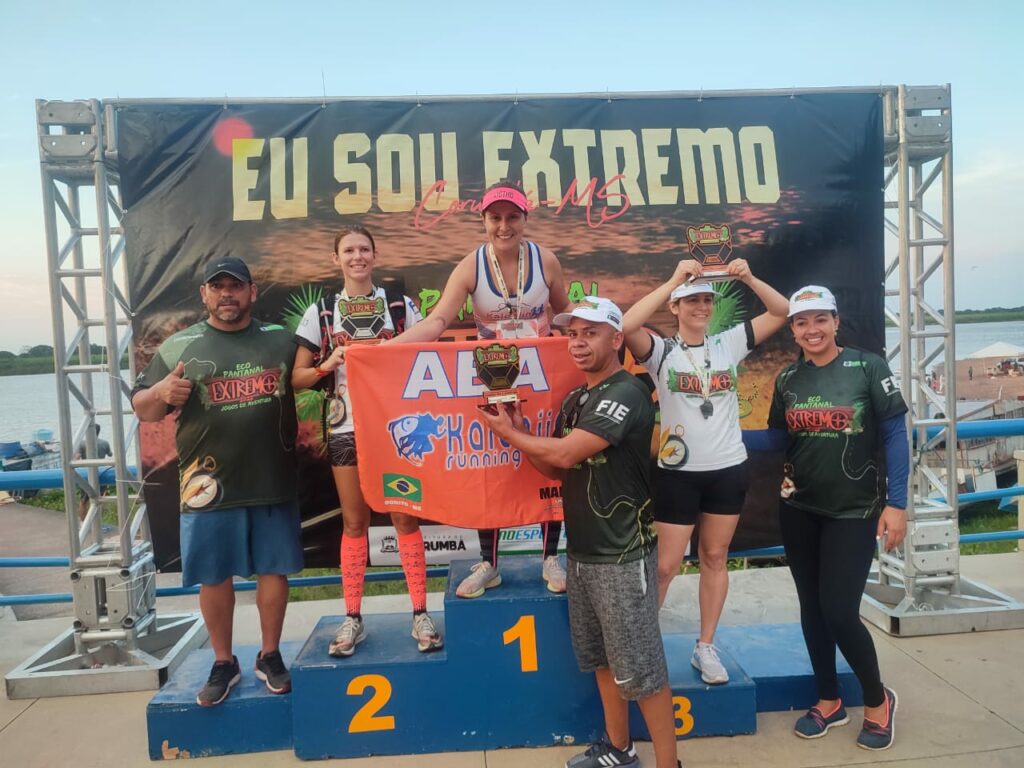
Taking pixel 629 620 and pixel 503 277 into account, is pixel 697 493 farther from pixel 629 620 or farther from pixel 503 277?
pixel 503 277

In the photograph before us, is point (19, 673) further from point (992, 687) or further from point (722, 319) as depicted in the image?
point (992, 687)

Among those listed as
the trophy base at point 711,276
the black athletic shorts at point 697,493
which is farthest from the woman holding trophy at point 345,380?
the trophy base at point 711,276

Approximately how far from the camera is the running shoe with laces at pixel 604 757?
9.00 feet

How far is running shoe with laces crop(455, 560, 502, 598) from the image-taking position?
304cm

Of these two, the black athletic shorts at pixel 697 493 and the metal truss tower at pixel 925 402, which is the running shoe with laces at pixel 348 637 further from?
the metal truss tower at pixel 925 402

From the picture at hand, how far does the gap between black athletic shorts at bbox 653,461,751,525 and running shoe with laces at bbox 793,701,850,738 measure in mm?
1003

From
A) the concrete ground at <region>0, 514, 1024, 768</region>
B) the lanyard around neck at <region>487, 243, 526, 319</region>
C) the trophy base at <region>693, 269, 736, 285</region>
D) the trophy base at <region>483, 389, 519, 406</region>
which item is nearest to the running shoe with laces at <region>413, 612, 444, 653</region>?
the concrete ground at <region>0, 514, 1024, 768</region>

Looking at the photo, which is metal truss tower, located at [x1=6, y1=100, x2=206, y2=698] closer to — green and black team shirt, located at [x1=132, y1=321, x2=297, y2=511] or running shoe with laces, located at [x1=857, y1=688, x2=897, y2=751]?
green and black team shirt, located at [x1=132, y1=321, x2=297, y2=511]

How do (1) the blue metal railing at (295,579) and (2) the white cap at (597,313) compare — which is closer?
(2) the white cap at (597,313)

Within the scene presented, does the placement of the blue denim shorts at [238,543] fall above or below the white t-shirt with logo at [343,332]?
below

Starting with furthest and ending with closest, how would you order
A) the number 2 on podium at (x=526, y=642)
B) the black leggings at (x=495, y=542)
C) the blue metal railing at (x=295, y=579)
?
1. the blue metal railing at (x=295, y=579)
2. the black leggings at (x=495, y=542)
3. the number 2 on podium at (x=526, y=642)

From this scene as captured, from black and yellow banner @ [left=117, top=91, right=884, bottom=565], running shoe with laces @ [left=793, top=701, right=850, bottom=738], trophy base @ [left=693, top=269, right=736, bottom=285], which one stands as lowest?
running shoe with laces @ [left=793, top=701, right=850, bottom=738]

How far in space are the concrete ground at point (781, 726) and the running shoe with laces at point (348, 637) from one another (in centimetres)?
48

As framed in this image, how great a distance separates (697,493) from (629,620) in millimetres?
794
